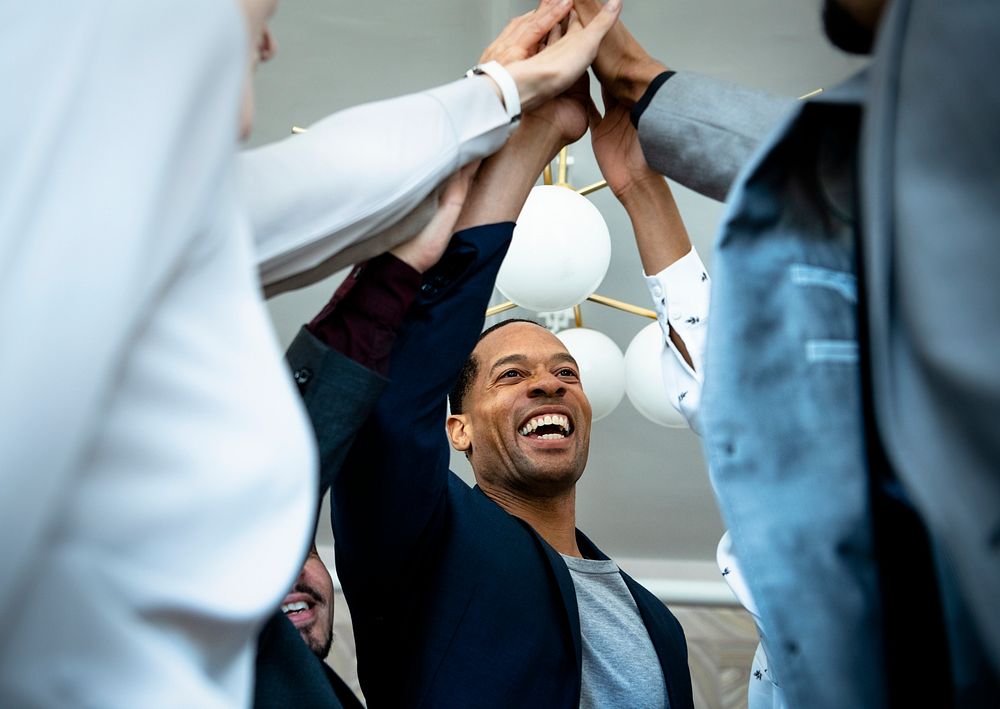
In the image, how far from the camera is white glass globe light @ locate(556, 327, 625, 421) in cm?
277

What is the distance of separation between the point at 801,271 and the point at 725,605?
11.6 ft

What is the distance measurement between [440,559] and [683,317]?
19.4 inches

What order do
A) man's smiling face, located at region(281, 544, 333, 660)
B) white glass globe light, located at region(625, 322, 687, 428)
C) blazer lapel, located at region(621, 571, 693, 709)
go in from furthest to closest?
white glass globe light, located at region(625, 322, 687, 428)
man's smiling face, located at region(281, 544, 333, 660)
blazer lapel, located at region(621, 571, 693, 709)

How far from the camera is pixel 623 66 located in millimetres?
1646

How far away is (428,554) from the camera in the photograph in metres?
1.57

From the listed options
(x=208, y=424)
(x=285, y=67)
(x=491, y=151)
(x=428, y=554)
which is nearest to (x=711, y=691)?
(x=285, y=67)

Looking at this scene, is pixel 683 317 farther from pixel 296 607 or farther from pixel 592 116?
pixel 296 607

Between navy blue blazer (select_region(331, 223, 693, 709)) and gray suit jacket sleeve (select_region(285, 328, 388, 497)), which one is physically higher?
gray suit jacket sleeve (select_region(285, 328, 388, 497))

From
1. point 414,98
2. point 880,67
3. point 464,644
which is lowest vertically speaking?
point 464,644

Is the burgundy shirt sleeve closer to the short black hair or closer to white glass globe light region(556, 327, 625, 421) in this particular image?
the short black hair

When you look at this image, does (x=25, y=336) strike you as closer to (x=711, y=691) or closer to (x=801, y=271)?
(x=801, y=271)

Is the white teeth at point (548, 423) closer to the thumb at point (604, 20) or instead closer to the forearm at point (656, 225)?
the forearm at point (656, 225)

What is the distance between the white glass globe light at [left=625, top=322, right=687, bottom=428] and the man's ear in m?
0.50

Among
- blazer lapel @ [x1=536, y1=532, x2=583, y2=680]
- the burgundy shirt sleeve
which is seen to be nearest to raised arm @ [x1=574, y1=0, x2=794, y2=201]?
the burgundy shirt sleeve
